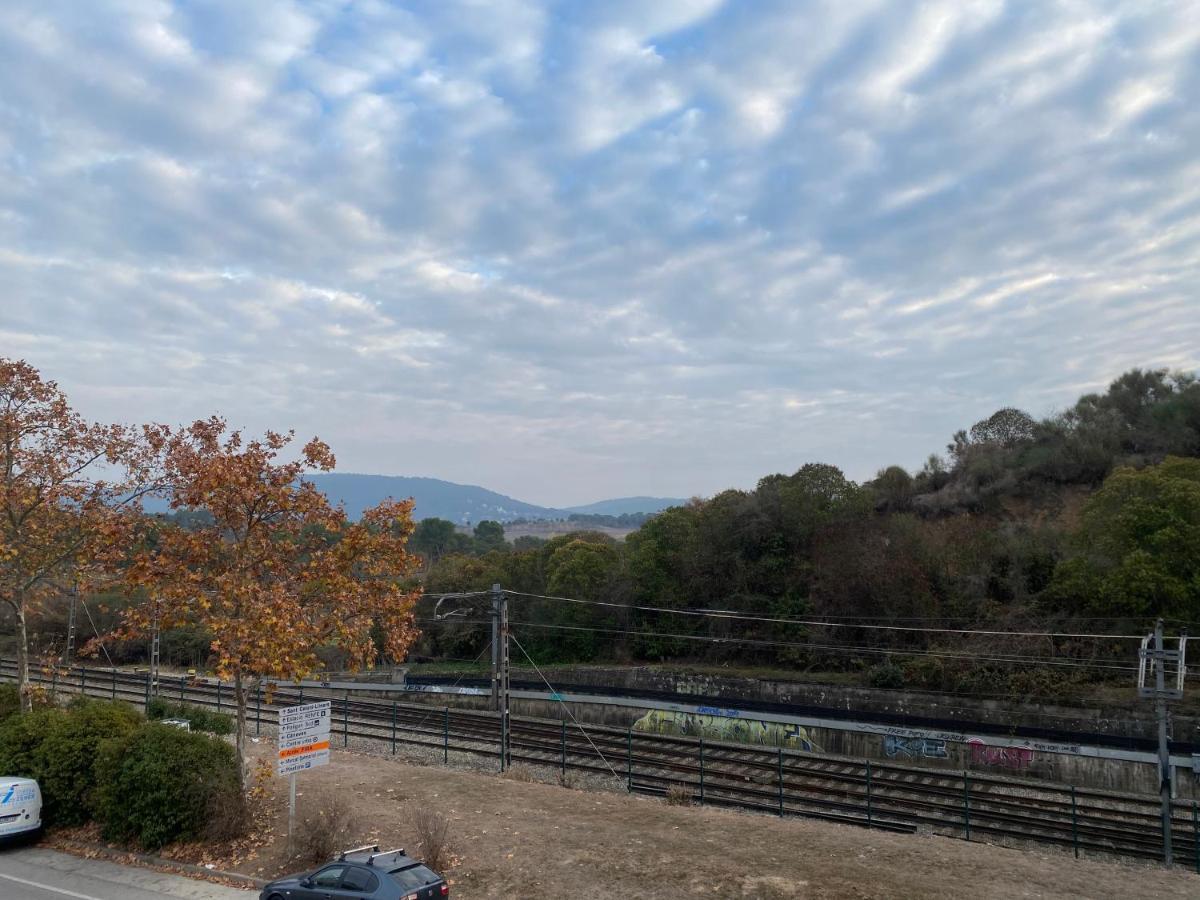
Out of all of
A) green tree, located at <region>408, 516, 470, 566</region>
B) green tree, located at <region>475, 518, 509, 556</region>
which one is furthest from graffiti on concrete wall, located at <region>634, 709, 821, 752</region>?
green tree, located at <region>475, 518, 509, 556</region>

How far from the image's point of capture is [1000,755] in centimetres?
2994

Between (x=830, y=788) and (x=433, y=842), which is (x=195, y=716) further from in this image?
(x=830, y=788)

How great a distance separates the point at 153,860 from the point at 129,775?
5.11 feet

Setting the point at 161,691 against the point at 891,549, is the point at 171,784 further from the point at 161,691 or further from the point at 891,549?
the point at 891,549

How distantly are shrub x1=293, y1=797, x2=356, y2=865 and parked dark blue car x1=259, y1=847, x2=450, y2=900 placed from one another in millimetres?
2040

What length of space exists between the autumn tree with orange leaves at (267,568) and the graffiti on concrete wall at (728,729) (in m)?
22.9

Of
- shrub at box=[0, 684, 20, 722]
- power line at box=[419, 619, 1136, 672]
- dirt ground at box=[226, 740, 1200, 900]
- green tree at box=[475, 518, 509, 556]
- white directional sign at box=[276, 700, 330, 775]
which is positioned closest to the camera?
dirt ground at box=[226, 740, 1200, 900]

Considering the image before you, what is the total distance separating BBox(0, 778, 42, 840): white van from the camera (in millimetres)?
14578

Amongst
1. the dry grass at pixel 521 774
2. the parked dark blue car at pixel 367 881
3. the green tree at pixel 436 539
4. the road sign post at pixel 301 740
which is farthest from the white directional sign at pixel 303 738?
the green tree at pixel 436 539

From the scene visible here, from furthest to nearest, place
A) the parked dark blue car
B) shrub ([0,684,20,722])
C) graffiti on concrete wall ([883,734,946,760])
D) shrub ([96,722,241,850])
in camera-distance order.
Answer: graffiti on concrete wall ([883,734,946,760]), shrub ([0,684,20,722]), shrub ([96,722,241,850]), the parked dark blue car

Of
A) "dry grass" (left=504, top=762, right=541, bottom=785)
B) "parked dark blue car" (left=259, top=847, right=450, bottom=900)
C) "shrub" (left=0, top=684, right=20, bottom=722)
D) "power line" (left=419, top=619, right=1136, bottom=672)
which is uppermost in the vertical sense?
"shrub" (left=0, top=684, right=20, bottom=722)

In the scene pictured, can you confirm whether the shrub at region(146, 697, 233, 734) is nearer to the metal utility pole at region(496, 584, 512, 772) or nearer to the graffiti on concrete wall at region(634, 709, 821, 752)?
the metal utility pole at region(496, 584, 512, 772)

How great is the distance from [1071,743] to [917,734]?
5.42 meters

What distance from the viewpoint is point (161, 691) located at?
38781mm
